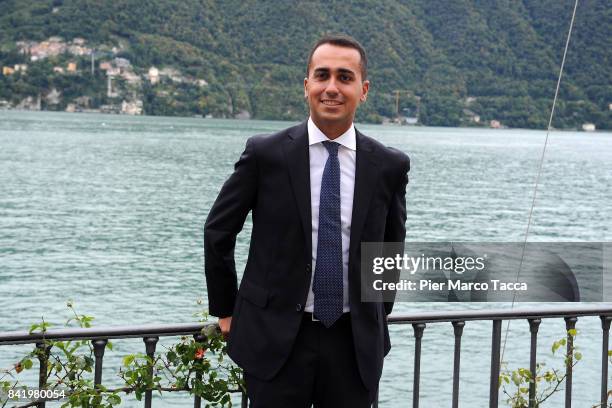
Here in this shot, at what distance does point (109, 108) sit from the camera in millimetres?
179000

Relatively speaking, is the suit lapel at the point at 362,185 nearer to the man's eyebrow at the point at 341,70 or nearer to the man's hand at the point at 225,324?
the man's eyebrow at the point at 341,70

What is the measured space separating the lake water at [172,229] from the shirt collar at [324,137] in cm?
1106

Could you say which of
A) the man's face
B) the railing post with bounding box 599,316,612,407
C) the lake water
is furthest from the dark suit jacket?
the lake water

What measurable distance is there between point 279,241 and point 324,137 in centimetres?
41

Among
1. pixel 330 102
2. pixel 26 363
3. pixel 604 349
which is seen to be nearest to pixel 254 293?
pixel 330 102

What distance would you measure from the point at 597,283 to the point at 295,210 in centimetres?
2910

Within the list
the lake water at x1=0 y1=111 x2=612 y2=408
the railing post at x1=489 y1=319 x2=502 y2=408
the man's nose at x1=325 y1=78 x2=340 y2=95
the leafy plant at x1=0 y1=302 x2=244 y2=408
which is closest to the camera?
the man's nose at x1=325 y1=78 x2=340 y2=95

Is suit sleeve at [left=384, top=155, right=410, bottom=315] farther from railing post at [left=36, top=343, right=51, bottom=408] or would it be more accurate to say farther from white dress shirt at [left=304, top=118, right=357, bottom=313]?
railing post at [left=36, top=343, right=51, bottom=408]

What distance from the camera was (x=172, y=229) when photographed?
40.7 meters

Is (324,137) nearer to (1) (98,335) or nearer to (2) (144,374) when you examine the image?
(1) (98,335)

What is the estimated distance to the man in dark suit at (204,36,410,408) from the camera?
3.22m

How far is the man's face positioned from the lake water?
36.6 feet

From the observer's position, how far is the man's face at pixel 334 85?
322 cm

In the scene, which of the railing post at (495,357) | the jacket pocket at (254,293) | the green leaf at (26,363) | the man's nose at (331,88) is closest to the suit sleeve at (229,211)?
the jacket pocket at (254,293)
